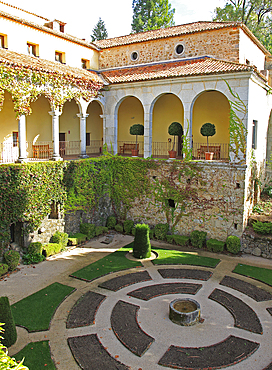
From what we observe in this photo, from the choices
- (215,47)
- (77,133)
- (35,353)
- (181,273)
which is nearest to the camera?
(35,353)

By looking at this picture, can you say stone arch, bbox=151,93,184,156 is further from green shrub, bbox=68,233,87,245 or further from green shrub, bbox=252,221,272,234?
green shrub, bbox=68,233,87,245

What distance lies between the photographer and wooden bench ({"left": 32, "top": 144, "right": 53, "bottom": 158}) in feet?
63.1

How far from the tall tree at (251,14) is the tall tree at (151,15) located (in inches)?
316

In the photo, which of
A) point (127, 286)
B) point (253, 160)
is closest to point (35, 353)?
point (127, 286)

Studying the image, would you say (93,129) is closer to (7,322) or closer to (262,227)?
(262,227)

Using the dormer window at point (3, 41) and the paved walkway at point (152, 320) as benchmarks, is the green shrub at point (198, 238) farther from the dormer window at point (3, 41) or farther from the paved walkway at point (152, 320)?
the dormer window at point (3, 41)

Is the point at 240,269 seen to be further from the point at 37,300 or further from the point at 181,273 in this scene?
the point at 37,300

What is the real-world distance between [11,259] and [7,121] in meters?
7.58

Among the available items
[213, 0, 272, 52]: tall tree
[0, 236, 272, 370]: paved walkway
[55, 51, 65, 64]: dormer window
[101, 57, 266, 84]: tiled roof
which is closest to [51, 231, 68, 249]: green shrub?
[0, 236, 272, 370]: paved walkway

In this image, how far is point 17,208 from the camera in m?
14.9

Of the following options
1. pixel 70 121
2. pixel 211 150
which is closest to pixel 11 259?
pixel 70 121

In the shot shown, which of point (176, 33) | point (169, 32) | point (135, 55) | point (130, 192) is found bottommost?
point (130, 192)

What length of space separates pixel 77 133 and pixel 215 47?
10.5 meters

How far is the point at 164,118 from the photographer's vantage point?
22.0 metres
